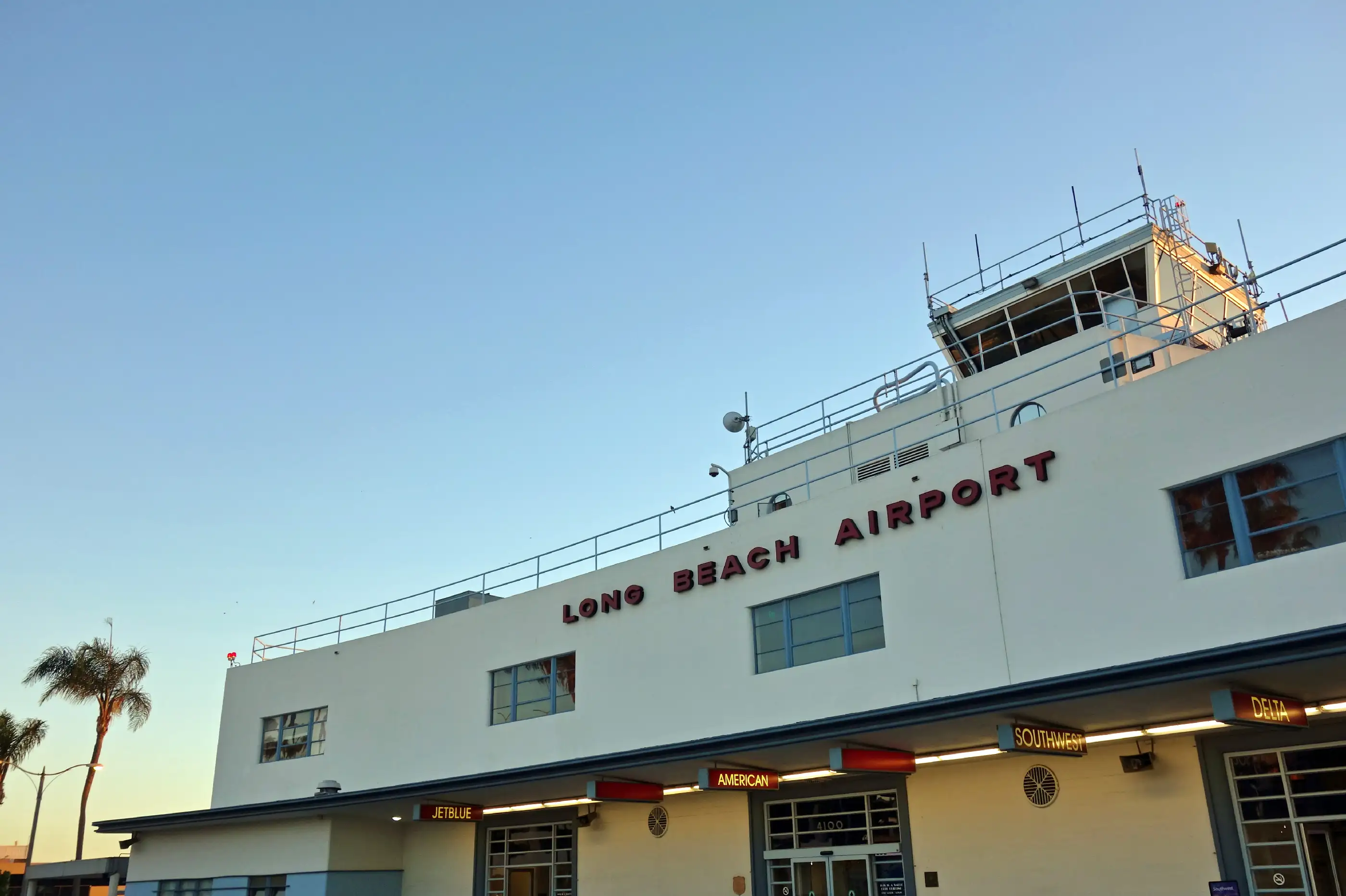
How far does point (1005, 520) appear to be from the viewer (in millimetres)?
14477

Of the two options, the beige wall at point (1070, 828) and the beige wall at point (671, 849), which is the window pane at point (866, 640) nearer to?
the beige wall at point (1070, 828)

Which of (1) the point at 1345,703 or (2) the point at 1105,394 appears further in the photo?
(2) the point at 1105,394

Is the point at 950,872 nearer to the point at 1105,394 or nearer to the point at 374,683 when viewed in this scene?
the point at 1105,394

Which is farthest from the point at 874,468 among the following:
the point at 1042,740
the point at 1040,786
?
the point at 1042,740

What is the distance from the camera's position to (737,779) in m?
15.9

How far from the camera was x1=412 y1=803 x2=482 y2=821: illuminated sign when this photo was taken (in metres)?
19.8

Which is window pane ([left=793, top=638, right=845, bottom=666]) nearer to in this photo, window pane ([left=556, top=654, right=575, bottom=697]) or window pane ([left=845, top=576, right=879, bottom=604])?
window pane ([left=845, top=576, right=879, bottom=604])

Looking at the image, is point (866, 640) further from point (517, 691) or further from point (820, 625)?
point (517, 691)

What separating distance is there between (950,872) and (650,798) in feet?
17.0

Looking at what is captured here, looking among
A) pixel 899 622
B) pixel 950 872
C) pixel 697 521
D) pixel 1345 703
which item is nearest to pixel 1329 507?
pixel 1345 703

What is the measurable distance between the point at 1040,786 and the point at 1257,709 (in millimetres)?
3856

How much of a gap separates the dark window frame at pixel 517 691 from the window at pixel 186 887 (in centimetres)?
789

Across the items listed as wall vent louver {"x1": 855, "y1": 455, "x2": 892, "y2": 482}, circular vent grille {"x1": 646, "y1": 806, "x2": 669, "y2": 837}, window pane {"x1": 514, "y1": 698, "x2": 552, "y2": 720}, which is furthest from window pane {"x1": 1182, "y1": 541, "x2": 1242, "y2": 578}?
window pane {"x1": 514, "y1": 698, "x2": 552, "y2": 720}

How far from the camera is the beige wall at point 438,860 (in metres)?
21.8
